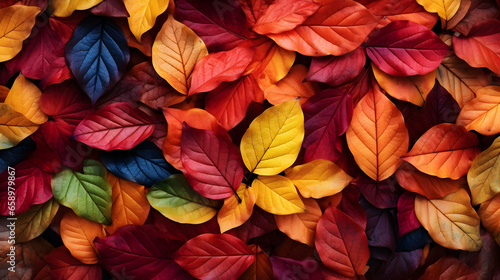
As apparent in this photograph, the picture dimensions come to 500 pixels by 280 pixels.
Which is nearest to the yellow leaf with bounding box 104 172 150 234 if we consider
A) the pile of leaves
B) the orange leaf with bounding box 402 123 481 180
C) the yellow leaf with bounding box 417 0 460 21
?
the pile of leaves

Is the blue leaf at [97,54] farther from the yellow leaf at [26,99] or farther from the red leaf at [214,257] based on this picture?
the red leaf at [214,257]

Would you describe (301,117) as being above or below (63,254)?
above

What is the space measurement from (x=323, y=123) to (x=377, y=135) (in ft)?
0.25

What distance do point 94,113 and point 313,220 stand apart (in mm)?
339

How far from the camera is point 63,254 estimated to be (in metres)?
0.58

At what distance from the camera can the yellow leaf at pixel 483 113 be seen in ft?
1.84

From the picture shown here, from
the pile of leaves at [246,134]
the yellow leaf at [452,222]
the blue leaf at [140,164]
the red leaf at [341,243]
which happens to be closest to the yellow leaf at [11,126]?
the pile of leaves at [246,134]

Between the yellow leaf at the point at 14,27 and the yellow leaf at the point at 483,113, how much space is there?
24.2 inches

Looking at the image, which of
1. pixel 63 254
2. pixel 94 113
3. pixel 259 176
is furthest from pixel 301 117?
pixel 63 254

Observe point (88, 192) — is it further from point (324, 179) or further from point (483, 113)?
point (483, 113)

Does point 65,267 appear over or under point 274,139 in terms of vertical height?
under

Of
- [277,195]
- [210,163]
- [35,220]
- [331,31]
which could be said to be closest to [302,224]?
[277,195]

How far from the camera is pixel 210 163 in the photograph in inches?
21.1

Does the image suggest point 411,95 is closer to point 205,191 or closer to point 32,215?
point 205,191
